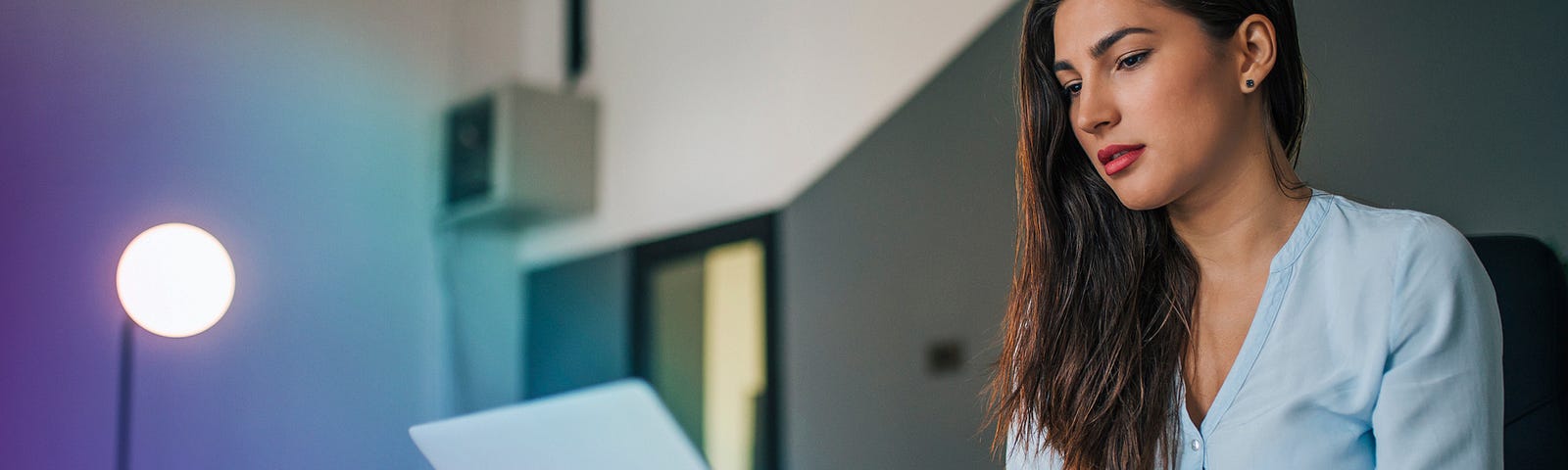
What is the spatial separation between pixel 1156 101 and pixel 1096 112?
0.07 meters

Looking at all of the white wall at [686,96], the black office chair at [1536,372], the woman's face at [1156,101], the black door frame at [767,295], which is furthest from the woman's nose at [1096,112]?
the black door frame at [767,295]

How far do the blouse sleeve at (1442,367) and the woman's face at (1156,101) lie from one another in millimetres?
243

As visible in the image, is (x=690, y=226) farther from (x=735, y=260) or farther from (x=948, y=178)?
(x=948, y=178)

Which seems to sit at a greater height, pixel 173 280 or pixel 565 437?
pixel 173 280

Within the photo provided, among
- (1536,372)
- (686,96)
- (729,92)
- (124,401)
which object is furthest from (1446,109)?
(124,401)

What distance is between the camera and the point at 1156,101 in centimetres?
121

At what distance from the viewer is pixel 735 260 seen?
98.2 inches

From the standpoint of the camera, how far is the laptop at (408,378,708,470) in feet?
4.69

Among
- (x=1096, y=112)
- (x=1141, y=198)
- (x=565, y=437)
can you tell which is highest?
(x=1096, y=112)

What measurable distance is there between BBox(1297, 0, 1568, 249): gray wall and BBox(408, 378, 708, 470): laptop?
1063 mm

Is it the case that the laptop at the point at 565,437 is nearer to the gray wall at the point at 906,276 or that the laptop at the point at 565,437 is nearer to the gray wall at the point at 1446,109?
the gray wall at the point at 906,276

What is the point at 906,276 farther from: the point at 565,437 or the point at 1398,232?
the point at 1398,232

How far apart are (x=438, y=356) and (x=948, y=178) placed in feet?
4.86

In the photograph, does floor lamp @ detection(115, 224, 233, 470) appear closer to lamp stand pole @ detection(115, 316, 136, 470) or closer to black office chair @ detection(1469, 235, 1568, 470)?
lamp stand pole @ detection(115, 316, 136, 470)
